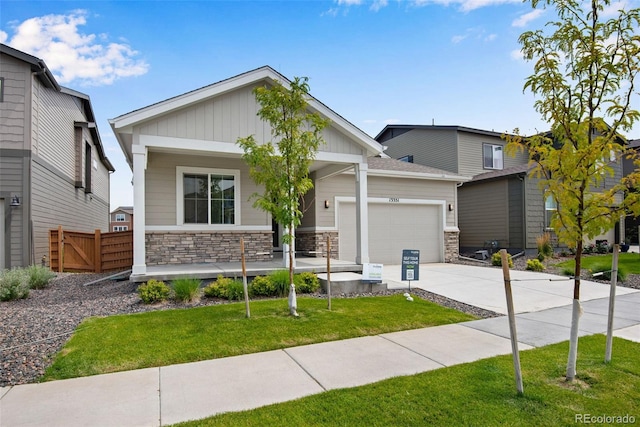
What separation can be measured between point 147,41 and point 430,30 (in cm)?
774

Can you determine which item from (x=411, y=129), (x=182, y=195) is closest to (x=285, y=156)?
(x=182, y=195)

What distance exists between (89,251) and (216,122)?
7.10m

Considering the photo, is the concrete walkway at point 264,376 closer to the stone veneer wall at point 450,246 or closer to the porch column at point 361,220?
the porch column at point 361,220

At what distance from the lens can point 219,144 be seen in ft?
27.8

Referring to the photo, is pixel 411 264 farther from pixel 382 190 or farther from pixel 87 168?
pixel 87 168

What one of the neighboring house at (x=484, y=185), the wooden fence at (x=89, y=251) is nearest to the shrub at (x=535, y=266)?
the neighboring house at (x=484, y=185)

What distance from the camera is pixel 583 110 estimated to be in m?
3.56

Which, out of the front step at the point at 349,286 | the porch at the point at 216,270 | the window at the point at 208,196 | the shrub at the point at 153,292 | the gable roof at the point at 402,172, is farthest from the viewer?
the gable roof at the point at 402,172

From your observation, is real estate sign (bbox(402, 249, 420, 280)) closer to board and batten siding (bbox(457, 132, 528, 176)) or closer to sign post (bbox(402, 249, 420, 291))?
sign post (bbox(402, 249, 420, 291))

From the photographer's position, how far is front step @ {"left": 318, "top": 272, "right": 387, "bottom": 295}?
8.02m

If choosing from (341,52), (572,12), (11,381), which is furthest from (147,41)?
(572,12)

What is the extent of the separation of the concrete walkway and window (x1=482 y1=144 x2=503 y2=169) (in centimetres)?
1446

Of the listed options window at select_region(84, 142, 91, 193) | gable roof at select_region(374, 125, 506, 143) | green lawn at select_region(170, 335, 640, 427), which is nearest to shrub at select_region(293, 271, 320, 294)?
green lawn at select_region(170, 335, 640, 427)
